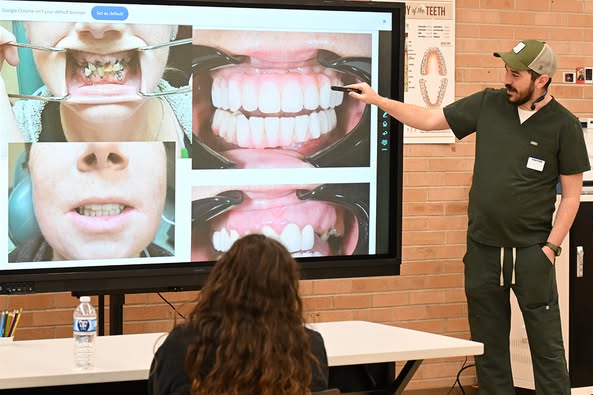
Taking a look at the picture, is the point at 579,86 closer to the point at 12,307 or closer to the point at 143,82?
the point at 143,82

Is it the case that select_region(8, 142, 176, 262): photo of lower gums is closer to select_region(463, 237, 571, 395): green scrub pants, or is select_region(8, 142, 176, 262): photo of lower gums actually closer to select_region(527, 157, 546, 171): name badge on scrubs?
select_region(463, 237, 571, 395): green scrub pants

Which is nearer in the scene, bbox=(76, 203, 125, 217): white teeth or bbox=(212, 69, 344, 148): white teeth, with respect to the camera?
bbox=(76, 203, 125, 217): white teeth

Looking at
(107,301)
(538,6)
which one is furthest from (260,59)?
(538,6)

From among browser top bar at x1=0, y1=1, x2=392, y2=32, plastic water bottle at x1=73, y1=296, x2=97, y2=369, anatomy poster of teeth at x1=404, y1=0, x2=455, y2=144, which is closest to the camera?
plastic water bottle at x1=73, y1=296, x2=97, y2=369

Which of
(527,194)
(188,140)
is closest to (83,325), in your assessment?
(188,140)

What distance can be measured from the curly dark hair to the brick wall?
3.13 meters

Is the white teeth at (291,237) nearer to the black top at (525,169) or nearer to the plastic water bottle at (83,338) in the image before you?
Result: the black top at (525,169)

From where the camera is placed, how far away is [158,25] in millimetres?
3881

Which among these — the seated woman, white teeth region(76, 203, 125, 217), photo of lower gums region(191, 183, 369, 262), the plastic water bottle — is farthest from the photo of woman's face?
the seated woman

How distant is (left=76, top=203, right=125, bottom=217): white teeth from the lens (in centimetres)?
383

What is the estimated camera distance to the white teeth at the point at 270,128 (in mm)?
4016

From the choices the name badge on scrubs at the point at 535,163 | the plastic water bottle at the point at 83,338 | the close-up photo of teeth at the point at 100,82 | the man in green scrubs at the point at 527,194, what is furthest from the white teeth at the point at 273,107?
the plastic water bottle at the point at 83,338

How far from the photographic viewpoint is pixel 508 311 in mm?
4520

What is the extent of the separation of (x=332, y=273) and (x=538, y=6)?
7.85 feet
